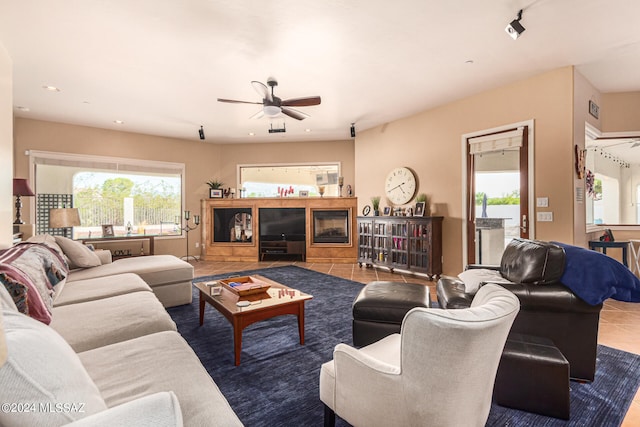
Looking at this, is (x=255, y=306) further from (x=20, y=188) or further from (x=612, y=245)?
(x=612, y=245)

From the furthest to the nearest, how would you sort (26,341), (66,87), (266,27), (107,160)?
(107,160) → (66,87) → (266,27) → (26,341)

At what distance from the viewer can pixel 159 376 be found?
1.27 metres

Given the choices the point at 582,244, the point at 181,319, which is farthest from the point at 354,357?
the point at 582,244

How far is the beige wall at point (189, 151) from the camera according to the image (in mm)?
5551

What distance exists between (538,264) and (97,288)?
11.6 ft

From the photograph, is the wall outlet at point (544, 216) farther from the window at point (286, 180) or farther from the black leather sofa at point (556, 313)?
the window at point (286, 180)

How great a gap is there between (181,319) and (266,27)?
3.02 metres

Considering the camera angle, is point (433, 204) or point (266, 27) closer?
point (266, 27)

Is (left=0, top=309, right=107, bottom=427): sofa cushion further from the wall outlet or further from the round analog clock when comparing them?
the round analog clock

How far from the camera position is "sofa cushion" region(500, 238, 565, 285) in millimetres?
2035

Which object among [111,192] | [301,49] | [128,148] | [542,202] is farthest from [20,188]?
[542,202]

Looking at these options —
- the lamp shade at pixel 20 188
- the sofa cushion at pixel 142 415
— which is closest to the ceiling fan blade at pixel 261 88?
the sofa cushion at pixel 142 415

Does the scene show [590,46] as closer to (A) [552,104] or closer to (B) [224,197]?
(A) [552,104]

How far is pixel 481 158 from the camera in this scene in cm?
452
